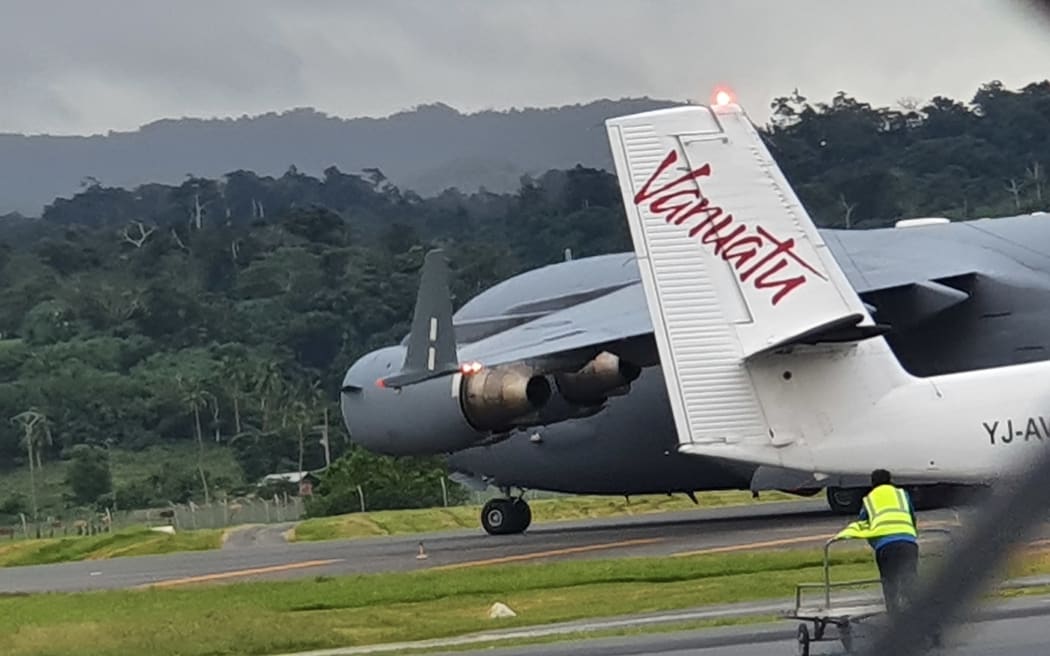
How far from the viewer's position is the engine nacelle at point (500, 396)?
2377 centimetres

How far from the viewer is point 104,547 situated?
1410 inches

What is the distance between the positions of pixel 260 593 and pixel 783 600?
6.57 m

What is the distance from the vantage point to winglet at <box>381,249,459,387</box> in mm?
22922

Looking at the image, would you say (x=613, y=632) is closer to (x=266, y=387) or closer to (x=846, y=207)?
(x=846, y=207)

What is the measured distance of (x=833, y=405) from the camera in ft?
61.9

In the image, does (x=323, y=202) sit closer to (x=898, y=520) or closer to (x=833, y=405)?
(x=833, y=405)

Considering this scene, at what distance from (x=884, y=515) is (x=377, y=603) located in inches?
318

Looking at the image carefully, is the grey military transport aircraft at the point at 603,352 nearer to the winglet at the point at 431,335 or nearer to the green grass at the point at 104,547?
the winglet at the point at 431,335

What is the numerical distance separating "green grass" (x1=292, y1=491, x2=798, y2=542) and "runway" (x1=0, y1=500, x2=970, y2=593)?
276 centimetres

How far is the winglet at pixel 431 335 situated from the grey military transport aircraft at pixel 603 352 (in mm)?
20

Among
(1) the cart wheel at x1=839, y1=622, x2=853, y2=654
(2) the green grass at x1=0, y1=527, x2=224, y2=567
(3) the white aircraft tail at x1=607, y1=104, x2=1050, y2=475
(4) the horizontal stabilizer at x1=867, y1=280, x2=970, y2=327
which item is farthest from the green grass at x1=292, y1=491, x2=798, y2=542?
(1) the cart wheel at x1=839, y1=622, x2=853, y2=654

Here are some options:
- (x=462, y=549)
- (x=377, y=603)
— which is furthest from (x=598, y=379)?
(x=377, y=603)

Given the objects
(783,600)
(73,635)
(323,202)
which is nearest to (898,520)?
(783,600)

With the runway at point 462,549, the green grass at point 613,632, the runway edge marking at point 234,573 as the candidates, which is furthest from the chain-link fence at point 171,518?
the green grass at point 613,632
